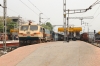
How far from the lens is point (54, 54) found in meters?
14.5

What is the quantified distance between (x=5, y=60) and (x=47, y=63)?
2.98 metres

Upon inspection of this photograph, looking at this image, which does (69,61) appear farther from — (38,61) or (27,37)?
→ (27,37)

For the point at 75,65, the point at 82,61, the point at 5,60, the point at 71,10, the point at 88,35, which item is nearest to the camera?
the point at 75,65

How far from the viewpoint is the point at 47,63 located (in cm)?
1202

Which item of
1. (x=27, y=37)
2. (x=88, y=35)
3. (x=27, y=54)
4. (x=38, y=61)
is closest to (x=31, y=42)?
(x=27, y=37)

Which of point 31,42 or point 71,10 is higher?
point 71,10

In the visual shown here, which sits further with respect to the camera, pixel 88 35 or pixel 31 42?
pixel 88 35

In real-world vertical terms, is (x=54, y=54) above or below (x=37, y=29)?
below

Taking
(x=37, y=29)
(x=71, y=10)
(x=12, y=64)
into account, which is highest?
(x=71, y=10)

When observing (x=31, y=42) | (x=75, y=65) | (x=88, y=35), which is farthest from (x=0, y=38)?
(x=75, y=65)

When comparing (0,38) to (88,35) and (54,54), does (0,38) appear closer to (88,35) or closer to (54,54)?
(88,35)

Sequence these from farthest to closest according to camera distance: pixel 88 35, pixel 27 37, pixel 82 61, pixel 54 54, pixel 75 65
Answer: pixel 88 35, pixel 27 37, pixel 54 54, pixel 82 61, pixel 75 65

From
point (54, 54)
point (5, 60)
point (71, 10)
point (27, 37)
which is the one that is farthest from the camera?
point (71, 10)

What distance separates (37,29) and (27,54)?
11765 millimetres
